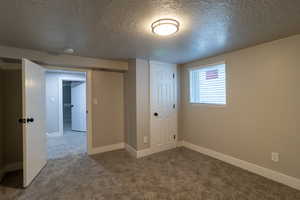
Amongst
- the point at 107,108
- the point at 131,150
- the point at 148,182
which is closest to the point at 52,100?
the point at 107,108

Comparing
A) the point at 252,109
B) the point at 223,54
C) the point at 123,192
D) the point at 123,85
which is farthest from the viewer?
the point at 123,85

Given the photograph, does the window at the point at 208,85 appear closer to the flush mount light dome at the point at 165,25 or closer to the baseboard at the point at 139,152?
the baseboard at the point at 139,152

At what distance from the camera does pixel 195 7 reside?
1416 mm

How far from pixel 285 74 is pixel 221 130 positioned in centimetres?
139

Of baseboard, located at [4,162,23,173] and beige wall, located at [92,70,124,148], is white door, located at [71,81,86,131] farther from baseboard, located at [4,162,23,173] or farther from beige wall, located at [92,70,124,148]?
baseboard, located at [4,162,23,173]

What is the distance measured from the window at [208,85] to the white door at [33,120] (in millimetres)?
3108

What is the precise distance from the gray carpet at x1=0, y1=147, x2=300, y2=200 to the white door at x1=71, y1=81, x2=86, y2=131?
266 centimetres

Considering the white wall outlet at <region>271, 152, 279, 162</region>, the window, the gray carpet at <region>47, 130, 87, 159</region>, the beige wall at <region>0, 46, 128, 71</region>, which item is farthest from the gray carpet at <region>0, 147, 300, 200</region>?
the beige wall at <region>0, 46, 128, 71</region>

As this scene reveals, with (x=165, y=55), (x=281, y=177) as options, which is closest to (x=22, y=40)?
(x=165, y=55)

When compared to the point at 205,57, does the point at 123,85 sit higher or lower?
lower

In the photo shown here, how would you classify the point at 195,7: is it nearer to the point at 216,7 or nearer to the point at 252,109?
the point at 216,7

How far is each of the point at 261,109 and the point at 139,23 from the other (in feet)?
7.48

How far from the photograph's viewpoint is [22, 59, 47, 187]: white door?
2.18 m

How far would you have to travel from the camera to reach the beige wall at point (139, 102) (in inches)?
129
